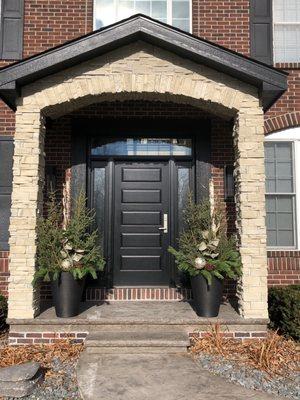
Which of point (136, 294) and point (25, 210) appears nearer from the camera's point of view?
point (25, 210)

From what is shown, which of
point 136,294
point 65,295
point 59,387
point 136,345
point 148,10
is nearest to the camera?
point 59,387

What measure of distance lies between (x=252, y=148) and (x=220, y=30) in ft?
9.85

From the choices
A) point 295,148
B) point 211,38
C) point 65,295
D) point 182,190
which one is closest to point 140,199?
point 182,190

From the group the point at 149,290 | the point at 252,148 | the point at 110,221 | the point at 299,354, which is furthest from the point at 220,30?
the point at 299,354

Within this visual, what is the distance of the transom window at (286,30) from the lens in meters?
7.31

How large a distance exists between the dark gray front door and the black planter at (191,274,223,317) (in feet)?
5.12

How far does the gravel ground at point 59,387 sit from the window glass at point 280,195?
4.19 m

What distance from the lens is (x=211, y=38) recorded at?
23.0 feet

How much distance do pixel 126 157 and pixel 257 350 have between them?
3785mm

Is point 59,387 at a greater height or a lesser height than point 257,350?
lesser

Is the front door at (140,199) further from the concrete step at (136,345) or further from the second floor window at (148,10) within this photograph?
the second floor window at (148,10)

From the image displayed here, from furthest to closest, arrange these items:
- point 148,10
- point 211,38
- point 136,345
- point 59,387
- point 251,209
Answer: point 148,10, point 211,38, point 251,209, point 136,345, point 59,387

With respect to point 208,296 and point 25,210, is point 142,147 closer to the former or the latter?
point 25,210

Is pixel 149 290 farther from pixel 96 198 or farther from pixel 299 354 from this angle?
pixel 299 354
